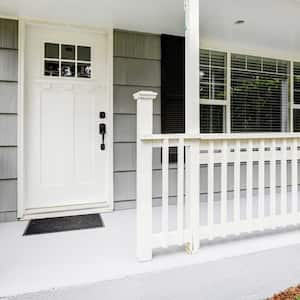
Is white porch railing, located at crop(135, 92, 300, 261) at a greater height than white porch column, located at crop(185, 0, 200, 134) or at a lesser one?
lesser

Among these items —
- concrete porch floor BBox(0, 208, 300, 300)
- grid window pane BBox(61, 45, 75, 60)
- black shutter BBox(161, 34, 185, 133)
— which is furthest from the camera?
→ black shutter BBox(161, 34, 185, 133)

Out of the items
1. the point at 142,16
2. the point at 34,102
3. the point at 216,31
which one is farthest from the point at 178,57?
the point at 34,102

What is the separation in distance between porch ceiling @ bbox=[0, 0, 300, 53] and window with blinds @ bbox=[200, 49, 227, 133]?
12.3 inches

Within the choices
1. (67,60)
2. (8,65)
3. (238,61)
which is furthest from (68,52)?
(238,61)

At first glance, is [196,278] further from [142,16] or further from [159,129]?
[142,16]

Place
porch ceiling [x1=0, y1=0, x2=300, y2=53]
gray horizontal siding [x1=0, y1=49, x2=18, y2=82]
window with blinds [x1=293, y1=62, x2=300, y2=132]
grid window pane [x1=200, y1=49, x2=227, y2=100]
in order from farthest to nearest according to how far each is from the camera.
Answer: window with blinds [x1=293, y1=62, x2=300, y2=132], grid window pane [x1=200, y1=49, x2=227, y2=100], gray horizontal siding [x1=0, y1=49, x2=18, y2=82], porch ceiling [x1=0, y1=0, x2=300, y2=53]

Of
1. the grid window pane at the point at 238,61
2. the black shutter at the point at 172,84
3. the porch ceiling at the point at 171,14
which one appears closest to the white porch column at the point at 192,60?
the porch ceiling at the point at 171,14

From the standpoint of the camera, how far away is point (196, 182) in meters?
2.21

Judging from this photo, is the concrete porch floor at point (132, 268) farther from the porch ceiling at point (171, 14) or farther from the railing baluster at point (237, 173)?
the porch ceiling at point (171, 14)

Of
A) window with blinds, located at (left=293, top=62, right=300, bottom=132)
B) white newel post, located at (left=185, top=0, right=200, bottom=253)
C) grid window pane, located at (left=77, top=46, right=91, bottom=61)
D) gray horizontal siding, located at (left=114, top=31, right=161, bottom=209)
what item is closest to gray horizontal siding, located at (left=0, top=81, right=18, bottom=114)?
grid window pane, located at (left=77, top=46, right=91, bottom=61)

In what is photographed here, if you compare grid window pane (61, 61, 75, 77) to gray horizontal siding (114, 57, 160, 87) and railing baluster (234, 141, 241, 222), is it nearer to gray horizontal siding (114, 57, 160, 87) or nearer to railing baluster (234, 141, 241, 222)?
gray horizontal siding (114, 57, 160, 87)

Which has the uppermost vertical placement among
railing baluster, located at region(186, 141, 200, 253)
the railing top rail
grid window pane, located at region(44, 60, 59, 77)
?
grid window pane, located at region(44, 60, 59, 77)

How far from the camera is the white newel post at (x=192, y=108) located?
7.06 ft

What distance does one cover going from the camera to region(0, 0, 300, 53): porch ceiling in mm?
2708
